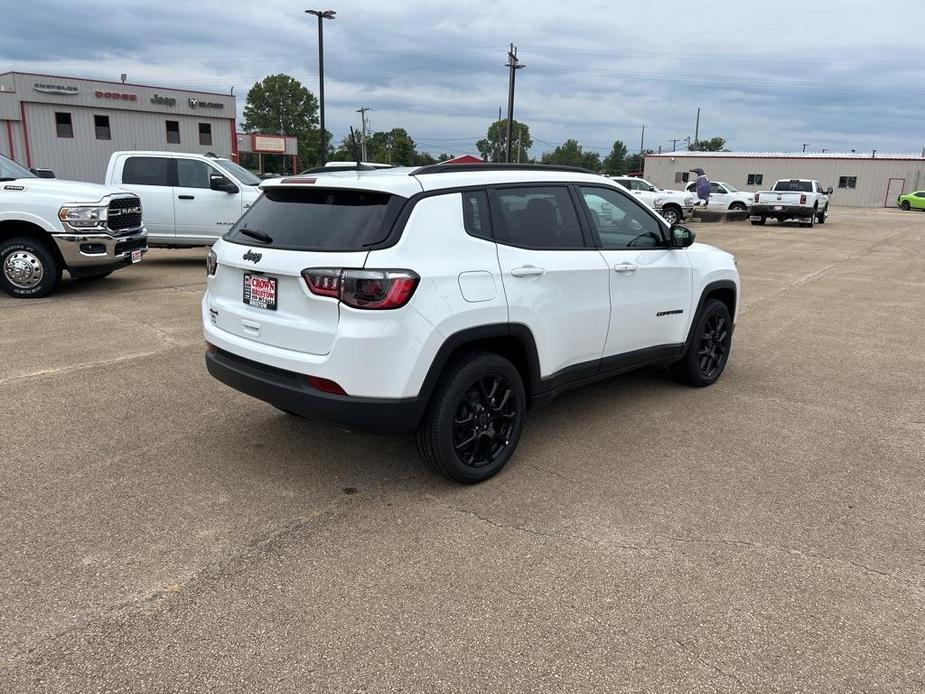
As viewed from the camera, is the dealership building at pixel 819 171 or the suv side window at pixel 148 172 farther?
the dealership building at pixel 819 171

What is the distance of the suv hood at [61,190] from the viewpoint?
345 inches

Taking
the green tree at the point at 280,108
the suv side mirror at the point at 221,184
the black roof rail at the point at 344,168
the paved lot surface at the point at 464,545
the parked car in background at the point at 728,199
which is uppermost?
the green tree at the point at 280,108

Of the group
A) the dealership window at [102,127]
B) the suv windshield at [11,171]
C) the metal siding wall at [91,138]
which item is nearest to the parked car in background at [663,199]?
the suv windshield at [11,171]

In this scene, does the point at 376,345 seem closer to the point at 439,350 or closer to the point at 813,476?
the point at 439,350

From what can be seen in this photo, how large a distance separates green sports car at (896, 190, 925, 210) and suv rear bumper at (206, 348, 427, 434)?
55.2 metres

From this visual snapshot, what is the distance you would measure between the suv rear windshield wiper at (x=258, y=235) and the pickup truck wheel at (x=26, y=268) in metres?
6.11

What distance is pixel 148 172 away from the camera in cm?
1190

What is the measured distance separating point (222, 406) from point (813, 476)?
12.9 ft

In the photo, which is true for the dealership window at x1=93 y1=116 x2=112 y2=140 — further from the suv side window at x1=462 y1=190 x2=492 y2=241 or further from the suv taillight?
the suv taillight

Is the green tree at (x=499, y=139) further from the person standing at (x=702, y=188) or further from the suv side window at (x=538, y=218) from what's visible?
the suv side window at (x=538, y=218)

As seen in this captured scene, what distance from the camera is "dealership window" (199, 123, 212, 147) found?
148 ft

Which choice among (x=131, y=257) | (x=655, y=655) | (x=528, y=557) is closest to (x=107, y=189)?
(x=131, y=257)

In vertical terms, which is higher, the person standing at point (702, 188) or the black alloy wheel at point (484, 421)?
the person standing at point (702, 188)

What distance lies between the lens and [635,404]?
17.8ft
